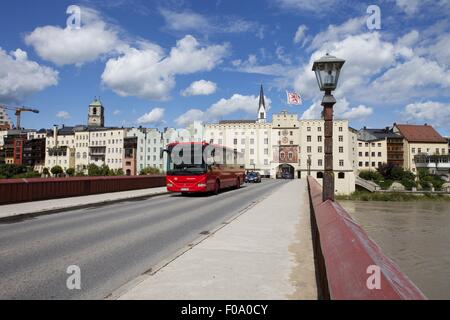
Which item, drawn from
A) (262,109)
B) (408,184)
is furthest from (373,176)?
(262,109)

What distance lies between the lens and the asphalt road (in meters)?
5.41

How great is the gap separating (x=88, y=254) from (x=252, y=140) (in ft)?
355

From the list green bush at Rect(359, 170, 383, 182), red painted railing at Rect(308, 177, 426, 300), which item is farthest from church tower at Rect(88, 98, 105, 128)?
red painted railing at Rect(308, 177, 426, 300)

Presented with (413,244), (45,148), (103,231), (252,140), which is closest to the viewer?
(103,231)

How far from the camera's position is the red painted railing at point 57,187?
16.7 metres

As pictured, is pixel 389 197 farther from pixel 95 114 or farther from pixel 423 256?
pixel 95 114

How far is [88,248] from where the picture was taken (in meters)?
7.98

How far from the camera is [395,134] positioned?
117812 mm

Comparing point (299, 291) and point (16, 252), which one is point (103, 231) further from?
point (299, 291)

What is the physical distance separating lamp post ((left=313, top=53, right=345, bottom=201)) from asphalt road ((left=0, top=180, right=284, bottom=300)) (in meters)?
3.57

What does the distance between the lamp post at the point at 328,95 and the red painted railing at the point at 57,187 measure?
13865 mm
